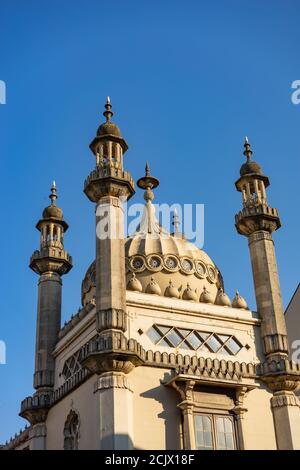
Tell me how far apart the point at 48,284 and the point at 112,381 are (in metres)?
8.37

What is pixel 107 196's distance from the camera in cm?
2447

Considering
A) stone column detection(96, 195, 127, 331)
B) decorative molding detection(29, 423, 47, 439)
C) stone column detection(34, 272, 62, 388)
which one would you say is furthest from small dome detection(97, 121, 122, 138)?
decorative molding detection(29, 423, 47, 439)

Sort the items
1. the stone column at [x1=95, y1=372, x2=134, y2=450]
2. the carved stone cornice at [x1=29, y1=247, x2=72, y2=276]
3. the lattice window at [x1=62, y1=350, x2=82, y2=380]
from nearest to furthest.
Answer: the stone column at [x1=95, y1=372, x2=134, y2=450] → the lattice window at [x1=62, y1=350, x2=82, y2=380] → the carved stone cornice at [x1=29, y1=247, x2=72, y2=276]

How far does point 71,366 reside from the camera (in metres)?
24.8

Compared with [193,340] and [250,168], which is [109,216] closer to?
[193,340]

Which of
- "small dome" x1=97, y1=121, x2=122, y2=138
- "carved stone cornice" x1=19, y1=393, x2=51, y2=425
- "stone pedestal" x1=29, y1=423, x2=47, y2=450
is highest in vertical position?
"small dome" x1=97, y1=121, x2=122, y2=138

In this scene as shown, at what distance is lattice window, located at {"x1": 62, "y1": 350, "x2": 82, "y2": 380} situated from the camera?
24203 mm

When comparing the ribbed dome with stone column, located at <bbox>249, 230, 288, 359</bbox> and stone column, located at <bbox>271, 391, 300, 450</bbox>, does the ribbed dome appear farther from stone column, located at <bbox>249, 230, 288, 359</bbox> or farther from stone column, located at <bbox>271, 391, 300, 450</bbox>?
stone column, located at <bbox>271, 391, 300, 450</bbox>

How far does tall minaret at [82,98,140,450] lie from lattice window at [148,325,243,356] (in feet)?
5.09

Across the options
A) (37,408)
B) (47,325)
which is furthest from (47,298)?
(37,408)

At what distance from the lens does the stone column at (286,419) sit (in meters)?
22.7

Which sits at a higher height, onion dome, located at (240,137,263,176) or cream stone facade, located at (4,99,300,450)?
onion dome, located at (240,137,263,176)

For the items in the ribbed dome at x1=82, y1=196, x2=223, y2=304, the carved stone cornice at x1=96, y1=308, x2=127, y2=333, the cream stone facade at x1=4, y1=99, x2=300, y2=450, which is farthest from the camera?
the ribbed dome at x1=82, y1=196, x2=223, y2=304
